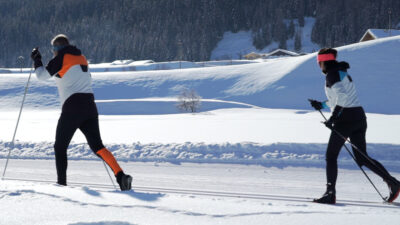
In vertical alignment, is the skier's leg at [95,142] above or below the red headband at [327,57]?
below

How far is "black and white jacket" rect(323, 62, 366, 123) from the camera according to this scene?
4.49 metres

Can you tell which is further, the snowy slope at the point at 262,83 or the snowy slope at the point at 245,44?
the snowy slope at the point at 245,44

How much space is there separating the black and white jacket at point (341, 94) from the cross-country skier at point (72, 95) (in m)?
2.41

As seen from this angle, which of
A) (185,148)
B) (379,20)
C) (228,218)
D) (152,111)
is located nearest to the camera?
(228,218)

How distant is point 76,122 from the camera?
4617 mm

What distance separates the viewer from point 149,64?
270 ft

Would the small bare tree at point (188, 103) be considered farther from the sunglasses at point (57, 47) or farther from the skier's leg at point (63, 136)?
the sunglasses at point (57, 47)

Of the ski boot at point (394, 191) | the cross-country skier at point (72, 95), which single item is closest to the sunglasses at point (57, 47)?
the cross-country skier at point (72, 95)

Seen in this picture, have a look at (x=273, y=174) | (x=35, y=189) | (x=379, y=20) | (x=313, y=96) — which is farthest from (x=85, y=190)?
(x=379, y=20)

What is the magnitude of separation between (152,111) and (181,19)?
141610 mm

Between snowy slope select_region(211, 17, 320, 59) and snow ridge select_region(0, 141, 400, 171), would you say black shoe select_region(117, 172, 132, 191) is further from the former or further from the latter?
snowy slope select_region(211, 17, 320, 59)

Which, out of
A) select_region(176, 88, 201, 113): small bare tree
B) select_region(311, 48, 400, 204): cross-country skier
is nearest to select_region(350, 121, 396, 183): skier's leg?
select_region(311, 48, 400, 204): cross-country skier

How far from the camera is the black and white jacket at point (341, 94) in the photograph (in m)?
4.49

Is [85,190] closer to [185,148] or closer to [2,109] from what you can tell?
[185,148]
